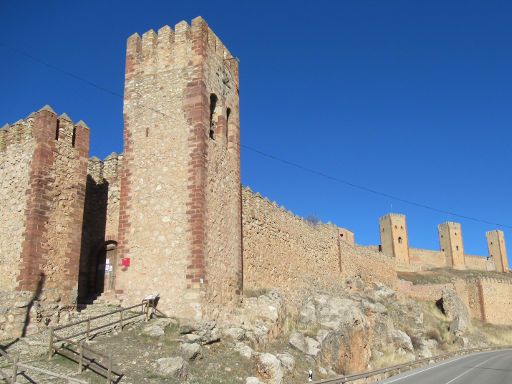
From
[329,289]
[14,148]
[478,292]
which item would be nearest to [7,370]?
[14,148]

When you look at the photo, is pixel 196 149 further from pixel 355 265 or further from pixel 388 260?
pixel 388 260

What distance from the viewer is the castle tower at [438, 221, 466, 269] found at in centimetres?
8381

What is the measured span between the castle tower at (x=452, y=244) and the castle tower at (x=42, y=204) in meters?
77.4

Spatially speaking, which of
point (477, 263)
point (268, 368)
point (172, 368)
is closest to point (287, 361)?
point (268, 368)

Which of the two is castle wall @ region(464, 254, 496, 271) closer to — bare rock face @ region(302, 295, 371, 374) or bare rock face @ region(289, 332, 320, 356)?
bare rock face @ region(302, 295, 371, 374)

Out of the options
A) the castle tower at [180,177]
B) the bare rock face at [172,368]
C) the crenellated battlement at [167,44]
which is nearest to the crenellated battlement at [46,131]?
the castle tower at [180,177]

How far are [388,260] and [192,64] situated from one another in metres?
32.6

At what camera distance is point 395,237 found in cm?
7569

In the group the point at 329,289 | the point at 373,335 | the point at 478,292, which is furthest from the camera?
the point at 478,292

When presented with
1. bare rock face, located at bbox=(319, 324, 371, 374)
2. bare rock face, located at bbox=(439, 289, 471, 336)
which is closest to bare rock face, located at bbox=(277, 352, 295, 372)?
bare rock face, located at bbox=(319, 324, 371, 374)

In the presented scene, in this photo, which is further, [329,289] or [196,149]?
[329,289]

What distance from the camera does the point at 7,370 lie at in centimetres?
1152

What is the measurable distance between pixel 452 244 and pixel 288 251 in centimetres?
6588

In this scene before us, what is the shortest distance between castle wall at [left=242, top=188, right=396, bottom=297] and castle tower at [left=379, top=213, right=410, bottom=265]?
39.0 metres
